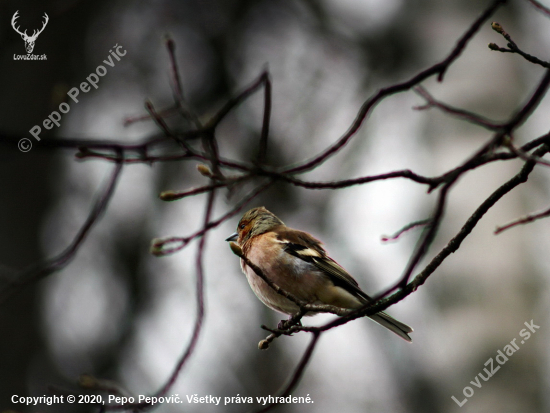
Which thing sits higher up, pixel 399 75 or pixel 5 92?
pixel 399 75

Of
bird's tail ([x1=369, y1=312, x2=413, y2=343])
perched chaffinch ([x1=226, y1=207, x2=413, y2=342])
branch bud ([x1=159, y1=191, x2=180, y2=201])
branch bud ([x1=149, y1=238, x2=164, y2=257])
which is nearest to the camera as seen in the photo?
branch bud ([x1=159, y1=191, x2=180, y2=201])

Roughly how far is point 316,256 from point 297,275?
23 cm

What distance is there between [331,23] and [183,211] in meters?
3.91

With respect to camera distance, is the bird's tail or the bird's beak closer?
the bird's tail

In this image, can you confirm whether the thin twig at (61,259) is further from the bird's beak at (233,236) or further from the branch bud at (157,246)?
the bird's beak at (233,236)

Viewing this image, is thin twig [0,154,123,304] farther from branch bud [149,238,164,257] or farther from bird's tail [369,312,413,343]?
bird's tail [369,312,413,343]

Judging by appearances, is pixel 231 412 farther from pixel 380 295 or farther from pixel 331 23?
pixel 380 295

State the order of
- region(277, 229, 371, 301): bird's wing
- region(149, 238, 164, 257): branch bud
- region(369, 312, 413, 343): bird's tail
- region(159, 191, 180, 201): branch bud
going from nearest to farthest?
region(159, 191, 180, 201): branch bud → region(149, 238, 164, 257): branch bud → region(369, 312, 413, 343): bird's tail → region(277, 229, 371, 301): bird's wing

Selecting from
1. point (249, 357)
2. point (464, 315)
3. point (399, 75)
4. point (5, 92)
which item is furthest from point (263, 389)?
point (5, 92)

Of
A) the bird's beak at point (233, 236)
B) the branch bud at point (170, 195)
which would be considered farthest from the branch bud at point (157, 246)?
the bird's beak at point (233, 236)

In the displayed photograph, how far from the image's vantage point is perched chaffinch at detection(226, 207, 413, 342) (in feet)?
10.7

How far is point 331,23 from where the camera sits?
8.64m

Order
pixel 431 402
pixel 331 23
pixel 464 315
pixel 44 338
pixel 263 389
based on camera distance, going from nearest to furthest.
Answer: pixel 464 315
pixel 431 402
pixel 44 338
pixel 263 389
pixel 331 23

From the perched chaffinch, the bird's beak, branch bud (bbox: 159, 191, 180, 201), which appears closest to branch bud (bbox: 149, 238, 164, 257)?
branch bud (bbox: 159, 191, 180, 201)
